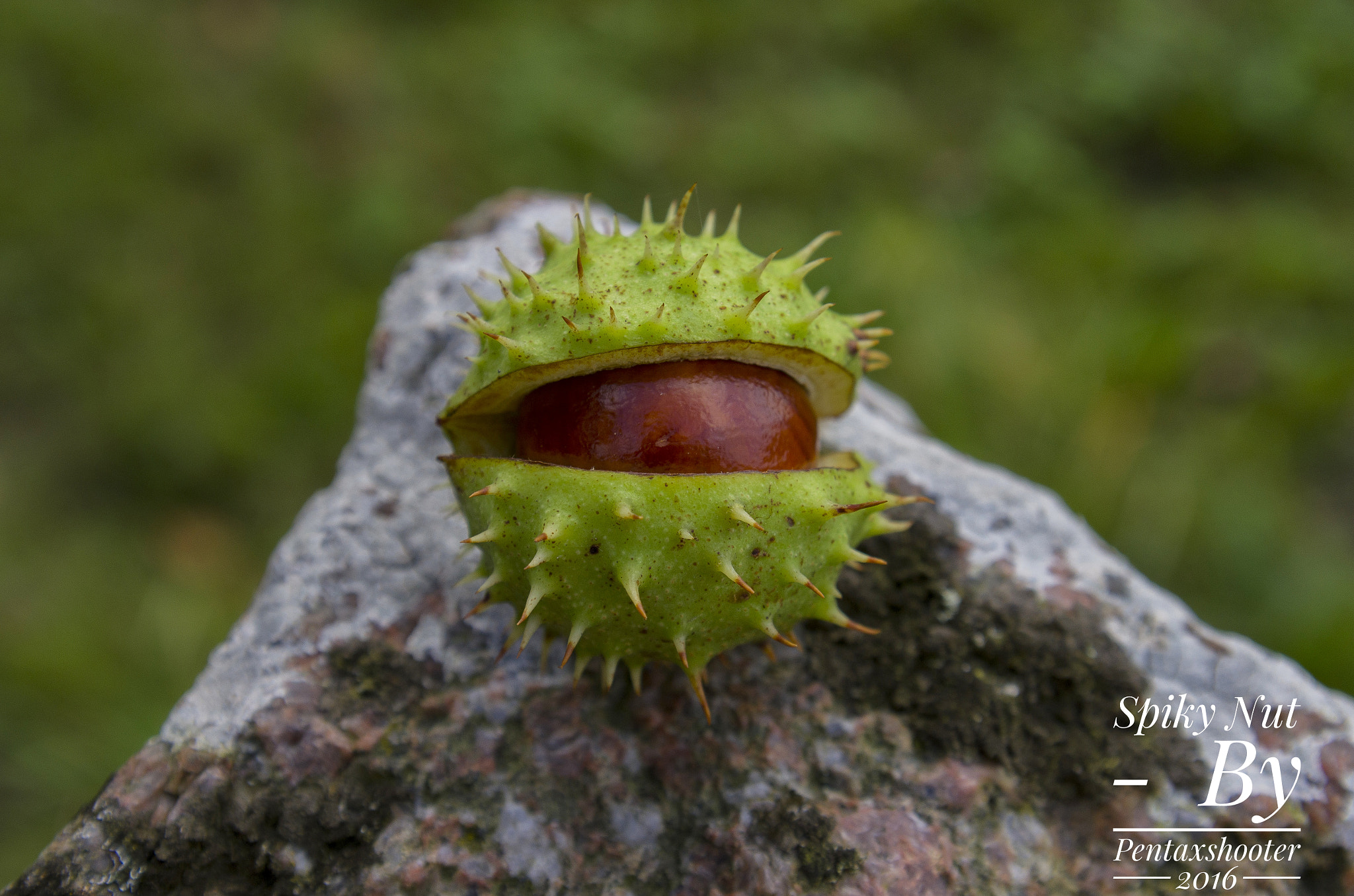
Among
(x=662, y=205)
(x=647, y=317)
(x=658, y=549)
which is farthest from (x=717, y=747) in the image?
(x=662, y=205)

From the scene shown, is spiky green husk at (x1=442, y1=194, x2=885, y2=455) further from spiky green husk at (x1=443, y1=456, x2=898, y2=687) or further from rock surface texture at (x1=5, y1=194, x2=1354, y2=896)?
rock surface texture at (x1=5, y1=194, x2=1354, y2=896)

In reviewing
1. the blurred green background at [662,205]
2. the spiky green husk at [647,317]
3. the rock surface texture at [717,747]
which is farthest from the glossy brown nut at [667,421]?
the blurred green background at [662,205]

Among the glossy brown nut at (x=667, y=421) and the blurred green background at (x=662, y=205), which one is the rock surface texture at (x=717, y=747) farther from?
the blurred green background at (x=662, y=205)

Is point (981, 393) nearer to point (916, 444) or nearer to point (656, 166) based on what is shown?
point (916, 444)

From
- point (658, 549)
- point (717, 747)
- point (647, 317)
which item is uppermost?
point (647, 317)

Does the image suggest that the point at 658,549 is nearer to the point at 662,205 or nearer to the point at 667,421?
the point at 667,421

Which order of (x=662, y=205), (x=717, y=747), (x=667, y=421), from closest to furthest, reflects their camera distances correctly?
(x=667, y=421), (x=717, y=747), (x=662, y=205)
